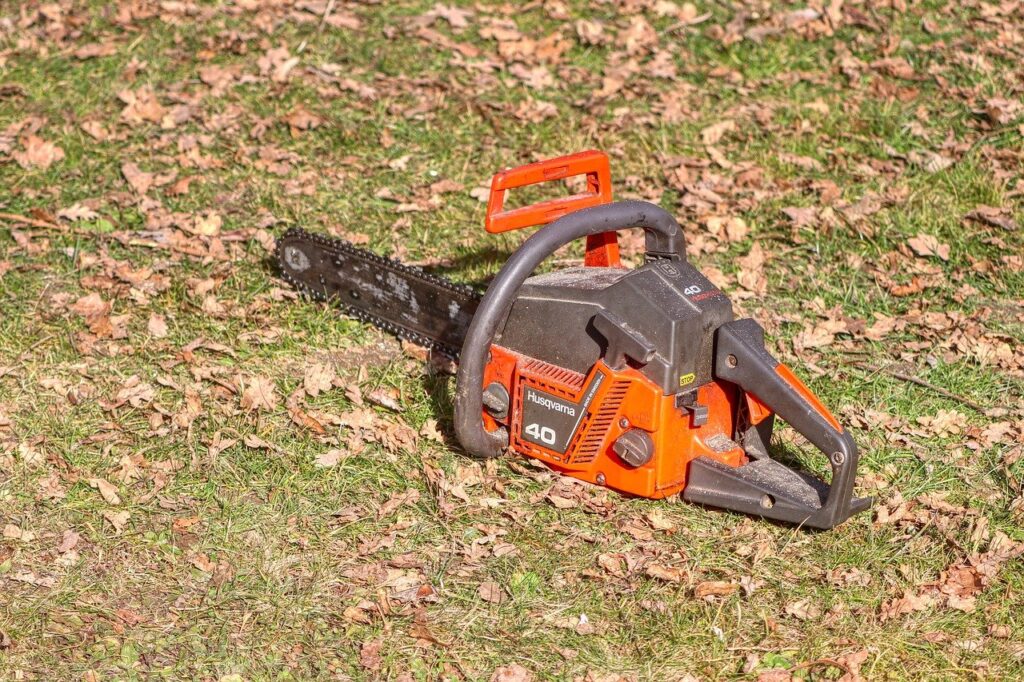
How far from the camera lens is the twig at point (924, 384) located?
16.8 ft

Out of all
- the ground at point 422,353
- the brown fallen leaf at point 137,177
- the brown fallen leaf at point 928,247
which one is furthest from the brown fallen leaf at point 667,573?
the brown fallen leaf at point 137,177

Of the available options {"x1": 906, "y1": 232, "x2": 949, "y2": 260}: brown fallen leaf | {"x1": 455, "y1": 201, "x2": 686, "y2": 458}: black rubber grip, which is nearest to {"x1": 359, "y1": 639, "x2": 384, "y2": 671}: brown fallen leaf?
{"x1": 455, "y1": 201, "x2": 686, "y2": 458}: black rubber grip

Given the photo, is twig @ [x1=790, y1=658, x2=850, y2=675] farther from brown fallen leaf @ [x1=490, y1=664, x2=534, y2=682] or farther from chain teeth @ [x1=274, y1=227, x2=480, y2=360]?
chain teeth @ [x1=274, y1=227, x2=480, y2=360]

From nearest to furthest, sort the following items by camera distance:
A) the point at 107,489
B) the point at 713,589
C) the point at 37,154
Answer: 1. the point at 713,589
2. the point at 107,489
3. the point at 37,154

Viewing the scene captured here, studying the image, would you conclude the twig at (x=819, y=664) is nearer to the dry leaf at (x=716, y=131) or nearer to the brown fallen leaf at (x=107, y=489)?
the brown fallen leaf at (x=107, y=489)

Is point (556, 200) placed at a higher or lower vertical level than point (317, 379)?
higher

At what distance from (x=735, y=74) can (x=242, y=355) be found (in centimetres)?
396

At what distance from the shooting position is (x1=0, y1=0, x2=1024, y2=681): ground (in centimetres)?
400

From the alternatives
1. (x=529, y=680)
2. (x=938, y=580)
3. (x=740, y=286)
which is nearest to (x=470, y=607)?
(x=529, y=680)

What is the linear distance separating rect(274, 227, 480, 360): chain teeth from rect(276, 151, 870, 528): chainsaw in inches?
19.1

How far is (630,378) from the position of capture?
419 centimetres

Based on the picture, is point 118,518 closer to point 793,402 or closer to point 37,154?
point 793,402

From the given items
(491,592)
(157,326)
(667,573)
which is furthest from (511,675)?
(157,326)

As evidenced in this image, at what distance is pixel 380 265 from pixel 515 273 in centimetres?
118
